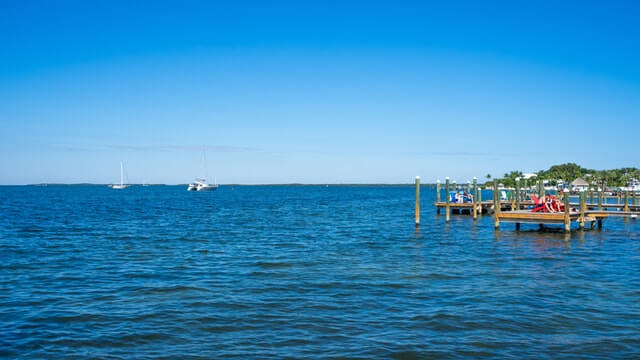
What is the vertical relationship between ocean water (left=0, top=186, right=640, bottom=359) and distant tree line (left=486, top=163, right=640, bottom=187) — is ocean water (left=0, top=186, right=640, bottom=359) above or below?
below

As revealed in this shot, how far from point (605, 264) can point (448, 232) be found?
14.9m

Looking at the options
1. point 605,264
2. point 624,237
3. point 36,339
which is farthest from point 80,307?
point 624,237

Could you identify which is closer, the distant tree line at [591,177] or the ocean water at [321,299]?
the ocean water at [321,299]

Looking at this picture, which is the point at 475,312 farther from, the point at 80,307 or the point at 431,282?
the point at 80,307

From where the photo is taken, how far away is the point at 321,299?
647 inches

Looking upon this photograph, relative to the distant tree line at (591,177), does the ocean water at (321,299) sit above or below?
below

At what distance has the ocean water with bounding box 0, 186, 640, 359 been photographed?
39.9ft

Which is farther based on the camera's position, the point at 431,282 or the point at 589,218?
the point at 589,218

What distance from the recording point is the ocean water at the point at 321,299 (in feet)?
39.9

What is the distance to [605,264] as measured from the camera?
23.2 meters

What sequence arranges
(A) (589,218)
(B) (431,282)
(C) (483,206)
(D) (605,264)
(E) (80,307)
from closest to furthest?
(E) (80,307), (B) (431,282), (D) (605,264), (A) (589,218), (C) (483,206)

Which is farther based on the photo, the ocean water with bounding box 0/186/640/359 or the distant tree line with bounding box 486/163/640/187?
the distant tree line with bounding box 486/163/640/187

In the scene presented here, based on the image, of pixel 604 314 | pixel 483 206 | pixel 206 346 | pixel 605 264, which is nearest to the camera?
pixel 206 346

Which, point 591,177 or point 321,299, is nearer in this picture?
point 321,299
